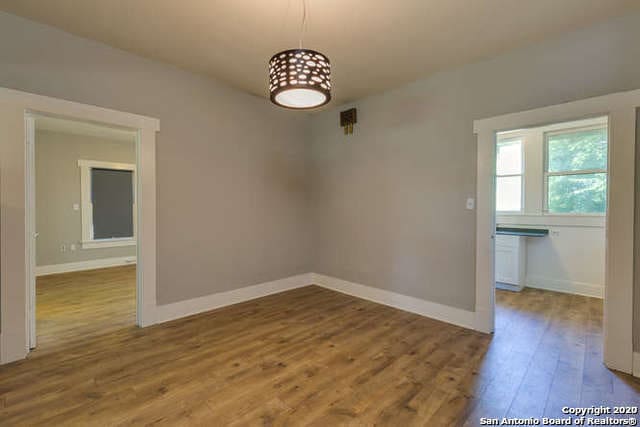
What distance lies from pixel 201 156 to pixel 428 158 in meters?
2.71

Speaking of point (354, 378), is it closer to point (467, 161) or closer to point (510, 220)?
point (467, 161)

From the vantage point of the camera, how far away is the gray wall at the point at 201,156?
2557mm

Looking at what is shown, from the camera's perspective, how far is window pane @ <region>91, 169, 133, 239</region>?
6133 millimetres

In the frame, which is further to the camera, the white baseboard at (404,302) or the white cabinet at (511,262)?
the white cabinet at (511,262)

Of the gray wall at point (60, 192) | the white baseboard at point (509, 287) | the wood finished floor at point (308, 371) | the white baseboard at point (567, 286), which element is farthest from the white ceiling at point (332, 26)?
the gray wall at point (60, 192)

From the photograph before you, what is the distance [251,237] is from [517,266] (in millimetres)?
3998

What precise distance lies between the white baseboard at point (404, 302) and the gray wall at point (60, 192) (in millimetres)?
5042

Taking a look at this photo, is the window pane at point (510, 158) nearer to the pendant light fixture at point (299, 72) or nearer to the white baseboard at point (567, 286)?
Answer: the white baseboard at point (567, 286)

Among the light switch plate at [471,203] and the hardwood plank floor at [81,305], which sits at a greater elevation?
the light switch plate at [471,203]

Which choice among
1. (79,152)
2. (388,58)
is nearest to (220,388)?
(388,58)

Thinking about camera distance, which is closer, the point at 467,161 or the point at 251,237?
the point at 467,161

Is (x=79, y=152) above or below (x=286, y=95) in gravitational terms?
above

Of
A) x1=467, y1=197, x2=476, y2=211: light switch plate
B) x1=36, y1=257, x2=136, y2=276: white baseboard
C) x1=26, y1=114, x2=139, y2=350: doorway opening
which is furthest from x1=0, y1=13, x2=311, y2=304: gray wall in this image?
x1=36, y1=257, x2=136, y2=276: white baseboard

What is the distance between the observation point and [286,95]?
1.90m
